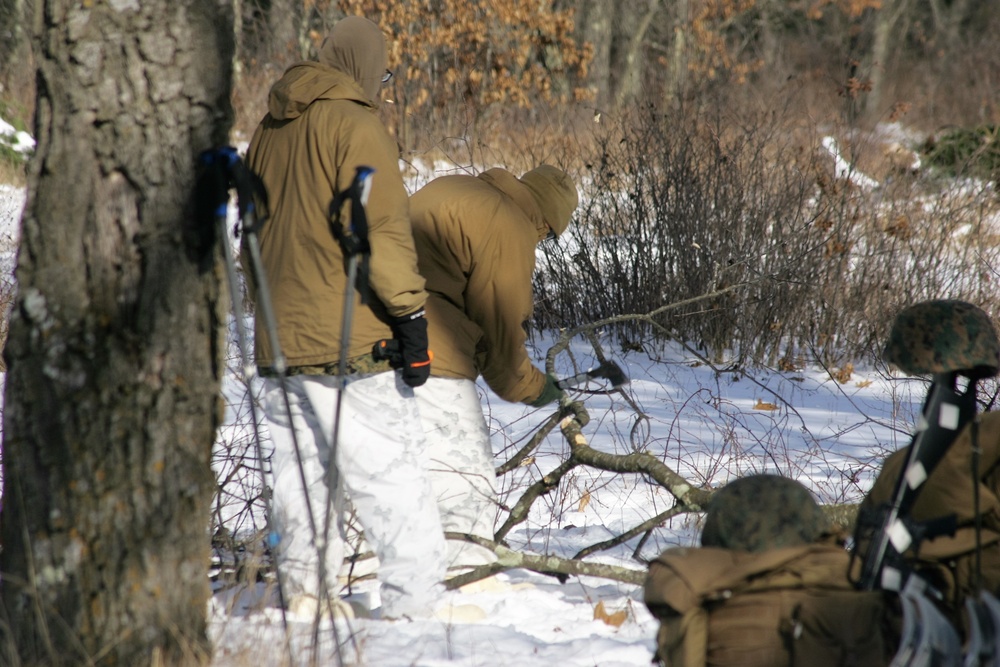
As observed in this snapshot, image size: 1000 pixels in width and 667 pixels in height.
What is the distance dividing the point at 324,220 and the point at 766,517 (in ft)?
5.18

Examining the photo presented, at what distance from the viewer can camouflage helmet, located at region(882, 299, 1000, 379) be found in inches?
74.6

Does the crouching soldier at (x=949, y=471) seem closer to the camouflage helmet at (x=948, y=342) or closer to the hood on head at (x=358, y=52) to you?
the camouflage helmet at (x=948, y=342)

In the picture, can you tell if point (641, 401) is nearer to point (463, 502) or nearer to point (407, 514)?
point (463, 502)

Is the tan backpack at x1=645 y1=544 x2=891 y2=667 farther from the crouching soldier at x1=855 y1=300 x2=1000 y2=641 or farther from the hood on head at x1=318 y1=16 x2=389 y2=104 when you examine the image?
the hood on head at x1=318 y1=16 x2=389 y2=104

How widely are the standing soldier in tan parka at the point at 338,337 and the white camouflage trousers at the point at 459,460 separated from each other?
15.8 inches

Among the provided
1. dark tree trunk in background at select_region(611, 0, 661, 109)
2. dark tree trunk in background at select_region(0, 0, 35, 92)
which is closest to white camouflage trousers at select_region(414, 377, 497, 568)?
dark tree trunk in background at select_region(0, 0, 35, 92)

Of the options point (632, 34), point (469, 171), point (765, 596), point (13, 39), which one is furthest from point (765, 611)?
point (632, 34)

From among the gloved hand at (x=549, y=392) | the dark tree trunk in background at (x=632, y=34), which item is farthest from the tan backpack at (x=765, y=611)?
the dark tree trunk in background at (x=632, y=34)

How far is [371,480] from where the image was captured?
2869 mm

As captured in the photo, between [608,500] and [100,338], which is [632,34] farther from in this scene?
[100,338]

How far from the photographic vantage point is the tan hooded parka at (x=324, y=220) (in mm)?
2793

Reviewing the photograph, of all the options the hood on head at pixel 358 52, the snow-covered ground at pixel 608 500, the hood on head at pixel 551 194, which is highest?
the hood on head at pixel 358 52

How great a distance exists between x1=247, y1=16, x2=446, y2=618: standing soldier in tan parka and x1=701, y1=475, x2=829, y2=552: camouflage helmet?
131 centimetres

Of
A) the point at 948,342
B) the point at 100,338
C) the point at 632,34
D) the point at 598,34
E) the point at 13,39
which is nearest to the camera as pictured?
the point at 948,342
